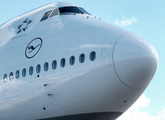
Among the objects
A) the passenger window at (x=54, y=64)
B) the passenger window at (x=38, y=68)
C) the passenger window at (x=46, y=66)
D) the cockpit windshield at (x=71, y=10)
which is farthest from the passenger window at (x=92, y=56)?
the cockpit windshield at (x=71, y=10)

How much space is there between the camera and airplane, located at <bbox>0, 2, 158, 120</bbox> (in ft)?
35.1

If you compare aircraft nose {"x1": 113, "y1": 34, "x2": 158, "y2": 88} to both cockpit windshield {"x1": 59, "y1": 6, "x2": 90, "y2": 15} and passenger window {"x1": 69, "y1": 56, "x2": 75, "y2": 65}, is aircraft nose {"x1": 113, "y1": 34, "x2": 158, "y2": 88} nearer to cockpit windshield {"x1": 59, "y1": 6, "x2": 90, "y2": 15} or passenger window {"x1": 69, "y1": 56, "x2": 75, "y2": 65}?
passenger window {"x1": 69, "y1": 56, "x2": 75, "y2": 65}

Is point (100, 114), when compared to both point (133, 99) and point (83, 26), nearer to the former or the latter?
point (133, 99)

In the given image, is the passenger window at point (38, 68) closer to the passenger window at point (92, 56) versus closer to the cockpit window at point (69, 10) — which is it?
the passenger window at point (92, 56)

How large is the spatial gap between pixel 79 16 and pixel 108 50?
3704 millimetres

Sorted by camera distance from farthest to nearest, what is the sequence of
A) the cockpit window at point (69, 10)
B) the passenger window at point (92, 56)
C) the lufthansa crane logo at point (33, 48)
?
1. the cockpit window at point (69, 10)
2. the lufthansa crane logo at point (33, 48)
3. the passenger window at point (92, 56)

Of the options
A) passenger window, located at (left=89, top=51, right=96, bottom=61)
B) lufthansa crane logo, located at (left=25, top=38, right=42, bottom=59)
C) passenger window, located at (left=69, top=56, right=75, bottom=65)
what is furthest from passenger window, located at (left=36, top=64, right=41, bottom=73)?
passenger window, located at (left=89, top=51, right=96, bottom=61)

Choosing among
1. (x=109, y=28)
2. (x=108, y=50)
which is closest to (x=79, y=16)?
(x=109, y=28)

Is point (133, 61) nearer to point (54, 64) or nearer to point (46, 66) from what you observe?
point (54, 64)

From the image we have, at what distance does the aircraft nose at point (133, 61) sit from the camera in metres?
10.5

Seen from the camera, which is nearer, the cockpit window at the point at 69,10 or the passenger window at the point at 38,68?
the passenger window at the point at 38,68

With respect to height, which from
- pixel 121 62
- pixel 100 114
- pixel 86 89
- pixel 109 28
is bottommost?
pixel 100 114

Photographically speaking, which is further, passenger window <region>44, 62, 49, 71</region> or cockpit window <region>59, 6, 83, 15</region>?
cockpit window <region>59, 6, 83, 15</region>

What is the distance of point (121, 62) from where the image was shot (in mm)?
10508
